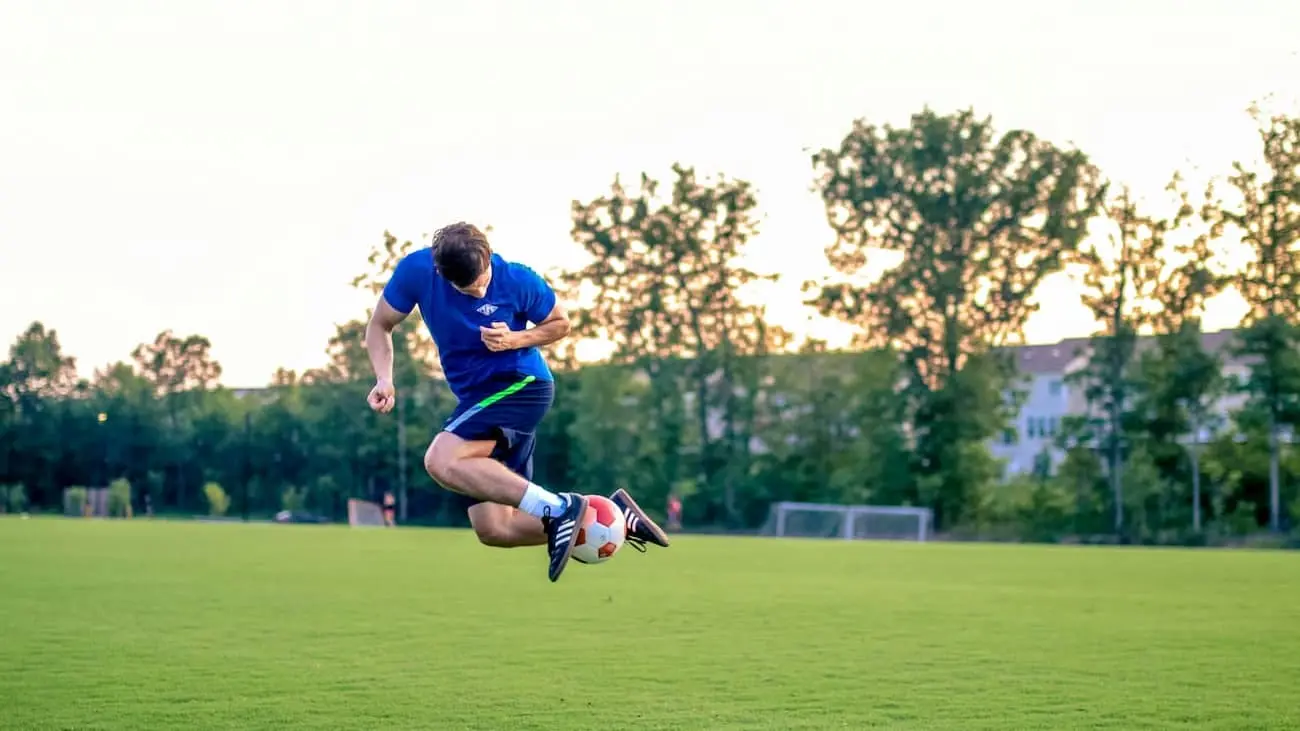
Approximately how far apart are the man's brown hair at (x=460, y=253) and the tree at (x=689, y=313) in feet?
189

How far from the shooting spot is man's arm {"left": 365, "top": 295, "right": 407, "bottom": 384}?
811cm

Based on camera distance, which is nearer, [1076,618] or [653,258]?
[1076,618]

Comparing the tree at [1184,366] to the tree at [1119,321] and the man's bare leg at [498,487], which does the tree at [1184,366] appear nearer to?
the tree at [1119,321]

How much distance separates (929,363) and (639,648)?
4665 centimetres

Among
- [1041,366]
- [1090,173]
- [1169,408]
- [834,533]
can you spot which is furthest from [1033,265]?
[1041,366]

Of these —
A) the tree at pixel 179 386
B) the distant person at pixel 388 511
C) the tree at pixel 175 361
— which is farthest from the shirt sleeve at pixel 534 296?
the tree at pixel 175 361

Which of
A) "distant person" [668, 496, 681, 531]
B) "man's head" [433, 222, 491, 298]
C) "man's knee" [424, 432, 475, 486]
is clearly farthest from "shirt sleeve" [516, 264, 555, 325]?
"distant person" [668, 496, 681, 531]

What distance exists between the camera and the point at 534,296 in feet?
26.3

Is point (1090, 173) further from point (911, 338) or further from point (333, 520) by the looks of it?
point (333, 520)

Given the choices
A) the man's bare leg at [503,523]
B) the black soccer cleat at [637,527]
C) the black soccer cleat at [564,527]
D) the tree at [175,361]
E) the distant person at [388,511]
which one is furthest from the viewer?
the tree at [175,361]

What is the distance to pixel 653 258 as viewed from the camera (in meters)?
66.5

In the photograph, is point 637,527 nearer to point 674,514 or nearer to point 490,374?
point 490,374

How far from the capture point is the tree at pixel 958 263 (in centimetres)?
A: 5775

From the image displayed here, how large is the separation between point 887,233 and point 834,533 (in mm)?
12106
